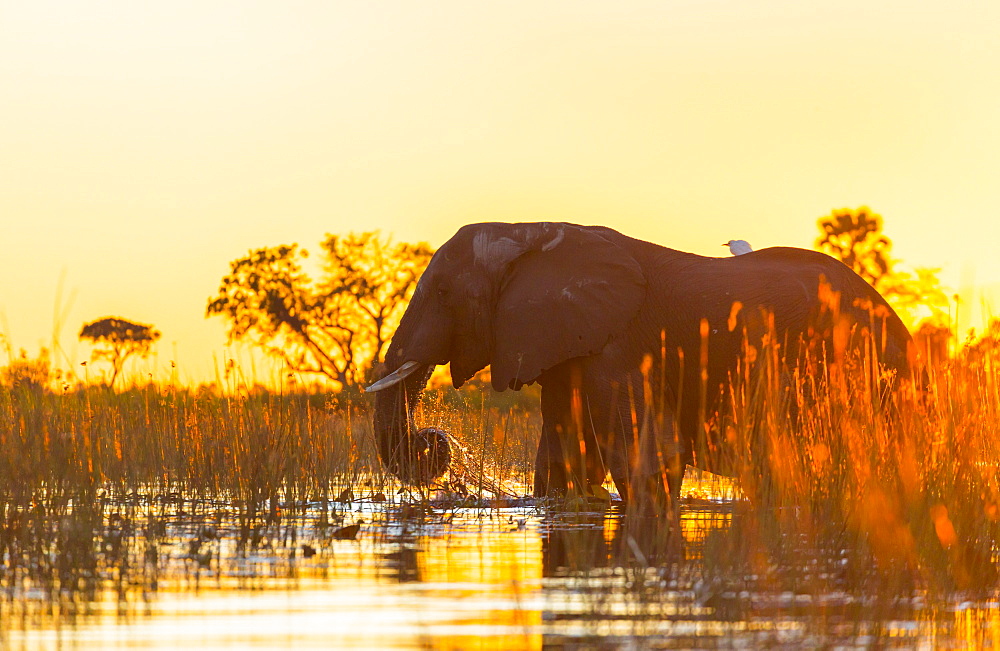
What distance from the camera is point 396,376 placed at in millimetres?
11695

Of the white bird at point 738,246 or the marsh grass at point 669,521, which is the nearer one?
the marsh grass at point 669,521

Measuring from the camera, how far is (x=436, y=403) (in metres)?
12.7

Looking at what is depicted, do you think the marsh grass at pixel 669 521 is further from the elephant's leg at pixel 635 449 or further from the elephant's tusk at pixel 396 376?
the elephant's tusk at pixel 396 376

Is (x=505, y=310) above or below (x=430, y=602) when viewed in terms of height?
above

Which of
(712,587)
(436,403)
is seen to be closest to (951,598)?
(712,587)

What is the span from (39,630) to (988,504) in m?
4.26

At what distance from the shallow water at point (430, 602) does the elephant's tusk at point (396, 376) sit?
3540 millimetres

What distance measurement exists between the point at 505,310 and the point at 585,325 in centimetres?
62

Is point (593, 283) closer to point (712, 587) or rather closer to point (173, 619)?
point (712, 587)

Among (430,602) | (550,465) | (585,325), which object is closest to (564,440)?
(550,465)

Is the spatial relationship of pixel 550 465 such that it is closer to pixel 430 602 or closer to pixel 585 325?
pixel 585 325

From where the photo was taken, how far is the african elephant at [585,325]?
11391 mm

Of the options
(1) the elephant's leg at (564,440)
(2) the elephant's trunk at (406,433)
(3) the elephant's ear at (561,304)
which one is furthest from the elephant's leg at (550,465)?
(2) the elephant's trunk at (406,433)

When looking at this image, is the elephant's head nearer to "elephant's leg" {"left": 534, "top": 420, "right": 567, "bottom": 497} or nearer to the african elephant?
the african elephant
